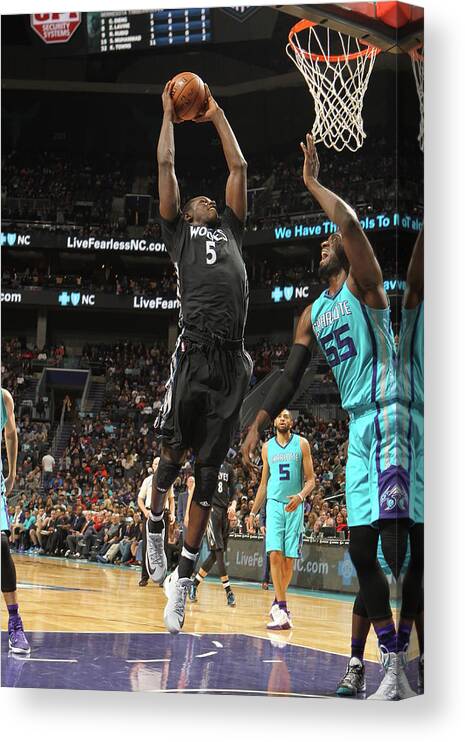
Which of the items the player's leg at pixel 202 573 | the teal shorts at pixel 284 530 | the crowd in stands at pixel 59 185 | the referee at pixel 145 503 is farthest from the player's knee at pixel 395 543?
the crowd in stands at pixel 59 185

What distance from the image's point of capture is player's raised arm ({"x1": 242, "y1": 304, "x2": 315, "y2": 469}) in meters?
7.42

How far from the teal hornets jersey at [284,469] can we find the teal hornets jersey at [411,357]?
2.70 ft

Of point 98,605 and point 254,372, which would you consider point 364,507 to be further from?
point 98,605

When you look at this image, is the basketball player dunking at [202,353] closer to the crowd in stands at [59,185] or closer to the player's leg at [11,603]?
the crowd in stands at [59,185]

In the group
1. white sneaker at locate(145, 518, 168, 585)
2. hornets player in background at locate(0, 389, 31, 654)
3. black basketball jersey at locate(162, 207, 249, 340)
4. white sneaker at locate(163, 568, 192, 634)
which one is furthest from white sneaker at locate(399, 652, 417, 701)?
hornets player in background at locate(0, 389, 31, 654)

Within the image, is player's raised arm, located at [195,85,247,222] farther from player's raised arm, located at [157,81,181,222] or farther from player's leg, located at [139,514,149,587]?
player's leg, located at [139,514,149,587]

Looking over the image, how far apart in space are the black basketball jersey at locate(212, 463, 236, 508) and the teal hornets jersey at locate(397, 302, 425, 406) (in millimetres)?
1301

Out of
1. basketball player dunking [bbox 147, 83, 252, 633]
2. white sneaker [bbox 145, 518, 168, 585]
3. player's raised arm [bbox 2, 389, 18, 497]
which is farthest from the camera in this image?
player's raised arm [bbox 2, 389, 18, 497]

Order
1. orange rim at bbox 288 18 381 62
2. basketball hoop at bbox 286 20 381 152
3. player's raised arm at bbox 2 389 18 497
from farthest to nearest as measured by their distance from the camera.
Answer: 1. player's raised arm at bbox 2 389 18 497
2. orange rim at bbox 288 18 381 62
3. basketball hoop at bbox 286 20 381 152

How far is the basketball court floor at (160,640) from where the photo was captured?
7.25 meters

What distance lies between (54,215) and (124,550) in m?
2.38

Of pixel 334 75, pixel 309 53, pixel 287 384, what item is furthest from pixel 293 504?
pixel 309 53

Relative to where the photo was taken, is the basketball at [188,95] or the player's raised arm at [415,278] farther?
the basketball at [188,95]

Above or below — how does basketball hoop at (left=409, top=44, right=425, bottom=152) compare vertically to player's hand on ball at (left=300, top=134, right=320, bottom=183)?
above
